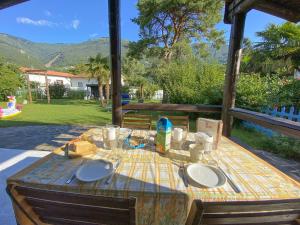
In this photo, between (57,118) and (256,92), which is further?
(57,118)

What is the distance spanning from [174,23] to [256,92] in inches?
317

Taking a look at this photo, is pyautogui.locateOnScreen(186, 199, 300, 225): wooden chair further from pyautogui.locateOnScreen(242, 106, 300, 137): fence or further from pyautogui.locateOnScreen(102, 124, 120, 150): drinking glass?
pyautogui.locateOnScreen(242, 106, 300, 137): fence

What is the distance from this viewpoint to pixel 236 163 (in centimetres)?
136

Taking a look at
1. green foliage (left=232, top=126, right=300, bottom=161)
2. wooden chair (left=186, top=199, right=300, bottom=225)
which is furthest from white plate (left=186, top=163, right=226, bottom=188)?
green foliage (left=232, top=126, right=300, bottom=161)

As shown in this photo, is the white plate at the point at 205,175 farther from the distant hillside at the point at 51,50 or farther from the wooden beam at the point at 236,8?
the distant hillside at the point at 51,50

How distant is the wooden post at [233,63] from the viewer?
8.47 ft

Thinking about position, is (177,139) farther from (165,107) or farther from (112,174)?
(165,107)

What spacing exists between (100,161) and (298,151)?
12.7 feet

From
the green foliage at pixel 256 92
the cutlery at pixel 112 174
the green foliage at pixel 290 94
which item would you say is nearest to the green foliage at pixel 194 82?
the green foliage at pixel 256 92

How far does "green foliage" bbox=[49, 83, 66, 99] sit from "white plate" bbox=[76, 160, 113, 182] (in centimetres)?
2058

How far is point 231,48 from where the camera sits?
2674 mm

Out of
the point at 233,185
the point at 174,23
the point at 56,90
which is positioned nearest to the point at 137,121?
the point at 233,185

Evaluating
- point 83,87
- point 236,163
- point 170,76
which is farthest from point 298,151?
point 83,87

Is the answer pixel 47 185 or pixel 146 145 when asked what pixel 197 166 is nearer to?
pixel 146 145
